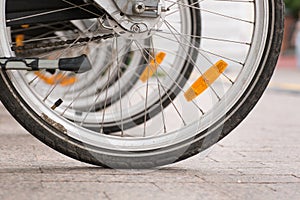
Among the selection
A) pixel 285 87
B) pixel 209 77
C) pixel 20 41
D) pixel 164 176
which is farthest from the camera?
pixel 285 87

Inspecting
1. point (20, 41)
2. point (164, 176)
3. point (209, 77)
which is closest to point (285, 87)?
point (20, 41)

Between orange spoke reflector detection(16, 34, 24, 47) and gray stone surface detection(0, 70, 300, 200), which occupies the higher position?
orange spoke reflector detection(16, 34, 24, 47)

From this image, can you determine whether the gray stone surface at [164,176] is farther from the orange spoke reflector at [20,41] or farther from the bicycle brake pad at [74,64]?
the orange spoke reflector at [20,41]

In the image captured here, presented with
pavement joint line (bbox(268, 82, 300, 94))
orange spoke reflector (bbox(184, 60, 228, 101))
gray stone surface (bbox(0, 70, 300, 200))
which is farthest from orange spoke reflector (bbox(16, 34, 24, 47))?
pavement joint line (bbox(268, 82, 300, 94))

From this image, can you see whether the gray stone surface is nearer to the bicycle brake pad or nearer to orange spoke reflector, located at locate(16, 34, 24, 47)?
the bicycle brake pad

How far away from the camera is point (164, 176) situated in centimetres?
295

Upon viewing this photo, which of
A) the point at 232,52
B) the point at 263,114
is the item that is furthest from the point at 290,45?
the point at 263,114

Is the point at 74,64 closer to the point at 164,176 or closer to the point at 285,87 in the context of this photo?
the point at 164,176

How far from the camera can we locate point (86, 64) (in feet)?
9.71

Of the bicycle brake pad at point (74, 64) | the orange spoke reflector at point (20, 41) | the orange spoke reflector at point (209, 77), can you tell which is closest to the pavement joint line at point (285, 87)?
the orange spoke reflector at point (20, 41)

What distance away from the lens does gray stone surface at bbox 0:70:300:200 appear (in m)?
2.61

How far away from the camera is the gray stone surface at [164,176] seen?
8.57ft

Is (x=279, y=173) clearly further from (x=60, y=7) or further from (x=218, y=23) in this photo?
(x=218, y=23)

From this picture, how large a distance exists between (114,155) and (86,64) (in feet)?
1.17
